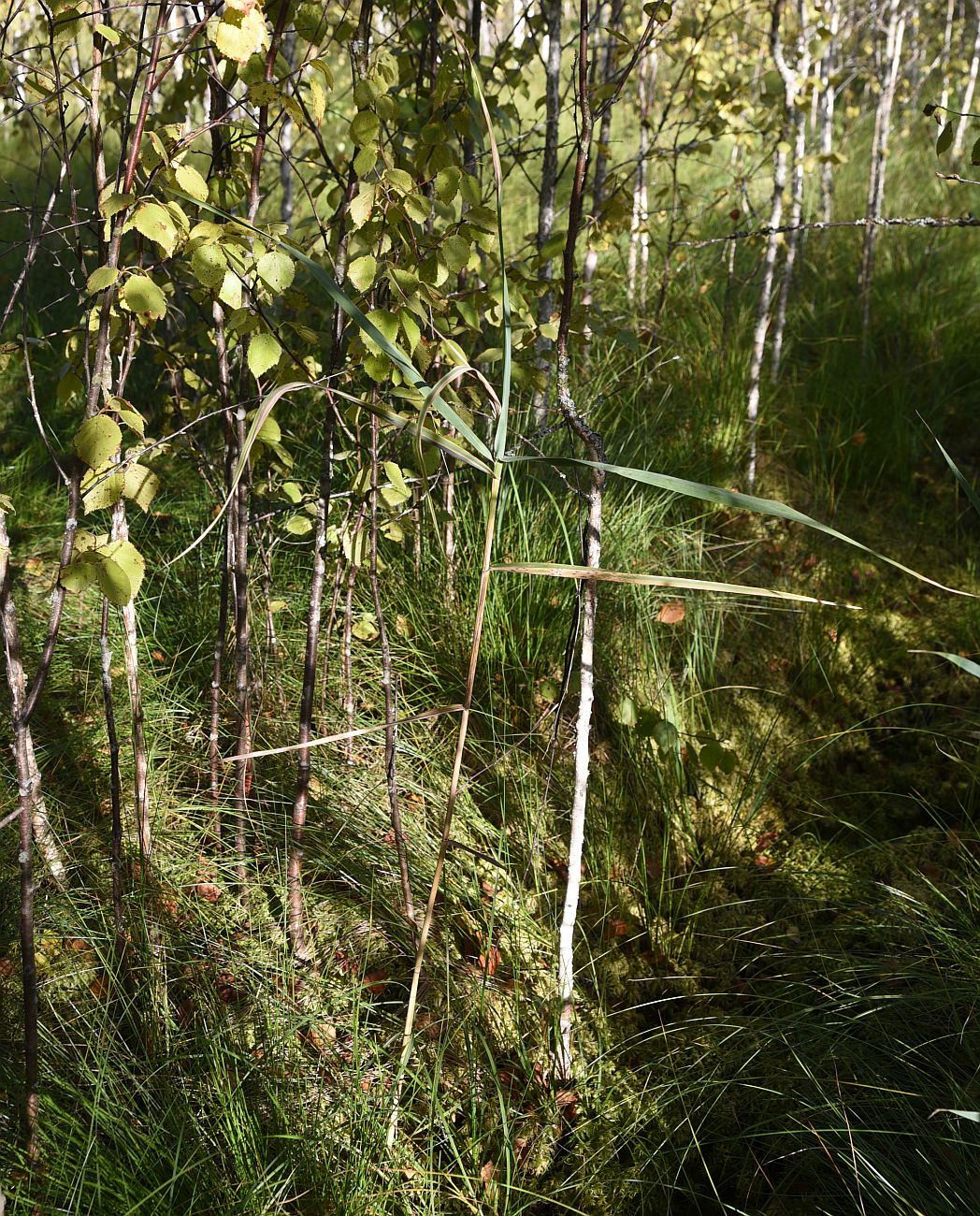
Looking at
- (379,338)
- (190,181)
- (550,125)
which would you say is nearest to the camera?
(379,338)

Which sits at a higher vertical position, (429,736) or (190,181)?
(190,181)

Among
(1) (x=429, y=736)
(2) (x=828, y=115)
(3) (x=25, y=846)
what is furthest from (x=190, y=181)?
(2) (x=828, y=115)

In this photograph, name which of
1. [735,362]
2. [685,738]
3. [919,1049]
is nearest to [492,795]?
[685,738]

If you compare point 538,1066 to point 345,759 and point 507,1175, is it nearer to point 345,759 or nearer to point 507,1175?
point 507,1175

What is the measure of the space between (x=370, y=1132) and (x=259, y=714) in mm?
1115

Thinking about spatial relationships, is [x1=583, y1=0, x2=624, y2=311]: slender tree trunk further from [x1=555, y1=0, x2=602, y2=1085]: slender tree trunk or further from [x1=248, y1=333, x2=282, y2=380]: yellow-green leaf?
[x1=248, y1=333, x2=282, y2=380]: yellow-green leaf

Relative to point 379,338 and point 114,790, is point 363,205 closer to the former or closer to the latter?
point 379,338

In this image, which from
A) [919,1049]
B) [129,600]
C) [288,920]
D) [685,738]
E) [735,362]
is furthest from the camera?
[735,362]

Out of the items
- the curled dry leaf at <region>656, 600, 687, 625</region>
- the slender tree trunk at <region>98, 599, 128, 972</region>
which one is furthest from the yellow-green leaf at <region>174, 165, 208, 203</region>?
the curled dry leaf at <region>656, 600, 687, 625</region>

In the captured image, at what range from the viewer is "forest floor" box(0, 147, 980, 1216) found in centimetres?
163

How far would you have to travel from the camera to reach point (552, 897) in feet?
7.45

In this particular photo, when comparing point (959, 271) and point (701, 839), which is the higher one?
point (959, 271)

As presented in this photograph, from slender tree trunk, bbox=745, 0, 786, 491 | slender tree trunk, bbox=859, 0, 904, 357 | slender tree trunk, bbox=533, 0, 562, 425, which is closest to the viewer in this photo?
slender tree trunk, bbox=533, 0, 562, 425

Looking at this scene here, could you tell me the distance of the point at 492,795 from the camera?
243 cm
